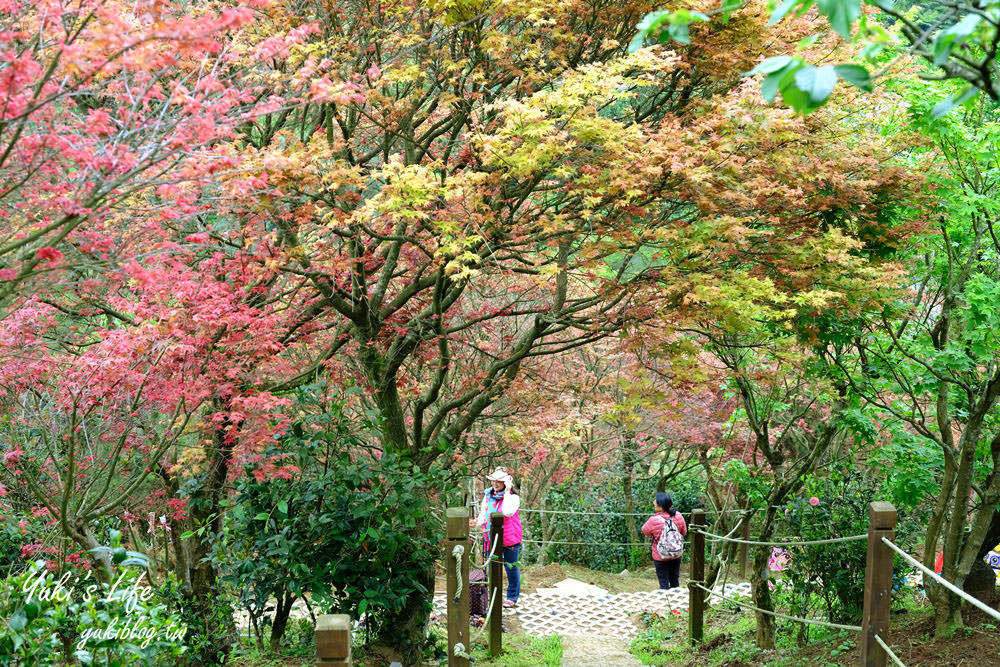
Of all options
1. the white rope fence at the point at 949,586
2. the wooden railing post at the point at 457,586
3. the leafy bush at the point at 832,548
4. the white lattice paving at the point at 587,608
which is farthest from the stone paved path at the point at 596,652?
the white rope fence at the point at 949,586

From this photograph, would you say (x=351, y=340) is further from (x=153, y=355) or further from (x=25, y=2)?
(x=25, y=2)

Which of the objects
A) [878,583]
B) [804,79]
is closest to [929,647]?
[878,583]

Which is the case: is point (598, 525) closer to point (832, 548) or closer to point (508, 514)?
point (508, 514)

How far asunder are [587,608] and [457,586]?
4.75 m

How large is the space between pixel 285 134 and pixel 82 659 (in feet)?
11.5

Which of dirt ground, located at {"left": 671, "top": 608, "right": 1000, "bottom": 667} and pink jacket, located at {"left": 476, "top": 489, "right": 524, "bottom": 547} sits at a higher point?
pink jacket, located at {"left": 476, "top": 489, "right": 524, "bottom": 547}

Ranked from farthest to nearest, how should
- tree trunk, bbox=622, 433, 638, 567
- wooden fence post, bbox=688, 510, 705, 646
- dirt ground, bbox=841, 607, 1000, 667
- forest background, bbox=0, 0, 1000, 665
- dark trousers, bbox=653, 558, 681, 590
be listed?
tree trunk, bbox=622, 433, 638, 567 → dark trousers, bbox=653, 558, 681, 590 → wooden fence post, bbox=688, 510, 705, 646 → forest background, bbox=0, 0, 1000, 665 → dirt ground, bbox=841, 607, 1000, 667

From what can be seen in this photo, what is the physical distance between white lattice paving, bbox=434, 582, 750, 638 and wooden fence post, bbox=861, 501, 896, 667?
430 centimetres

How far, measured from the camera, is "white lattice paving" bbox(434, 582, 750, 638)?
8156 mm

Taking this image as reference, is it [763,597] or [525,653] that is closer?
[763,597]

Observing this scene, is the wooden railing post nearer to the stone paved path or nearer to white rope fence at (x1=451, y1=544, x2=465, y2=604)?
white rope fence at (x1=451, y1=544, x2=465, y2=604)

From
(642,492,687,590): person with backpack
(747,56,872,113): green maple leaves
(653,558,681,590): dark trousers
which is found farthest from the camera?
(653,558,681,590): dark trousers

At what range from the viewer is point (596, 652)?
717cm

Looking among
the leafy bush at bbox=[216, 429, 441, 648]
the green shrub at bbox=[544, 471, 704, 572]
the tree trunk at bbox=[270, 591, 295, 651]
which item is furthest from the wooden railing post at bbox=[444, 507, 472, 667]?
the green shrub at bbox=[544, 471, 704, 572]
